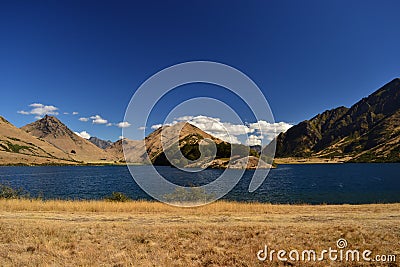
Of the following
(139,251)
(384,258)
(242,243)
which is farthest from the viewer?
(242,243)

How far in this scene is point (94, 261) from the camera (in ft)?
38.5

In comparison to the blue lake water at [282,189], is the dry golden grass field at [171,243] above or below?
above

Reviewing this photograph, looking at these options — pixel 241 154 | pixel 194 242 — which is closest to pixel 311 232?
pixel 194 242

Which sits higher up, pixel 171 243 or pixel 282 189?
pixel 171 243

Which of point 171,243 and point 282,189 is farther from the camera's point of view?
point 282,189

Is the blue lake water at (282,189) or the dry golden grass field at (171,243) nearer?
the dry golden grass field at (171,243)

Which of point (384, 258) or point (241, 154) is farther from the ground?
point (241, 154)

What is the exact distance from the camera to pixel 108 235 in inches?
631

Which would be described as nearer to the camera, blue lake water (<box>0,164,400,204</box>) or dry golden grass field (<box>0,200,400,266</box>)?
dry golden grass field (<box>0,200,400,266</box>)

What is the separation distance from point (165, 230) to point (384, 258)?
11.4 metres

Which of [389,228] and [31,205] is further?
[31,205]

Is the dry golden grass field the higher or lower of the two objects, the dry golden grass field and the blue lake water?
the higher

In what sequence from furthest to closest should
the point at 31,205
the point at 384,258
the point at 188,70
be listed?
the point at 31,205 < the point at 188,70 < the point at 384,258

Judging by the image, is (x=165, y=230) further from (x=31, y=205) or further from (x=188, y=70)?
(x=31, y=205)
